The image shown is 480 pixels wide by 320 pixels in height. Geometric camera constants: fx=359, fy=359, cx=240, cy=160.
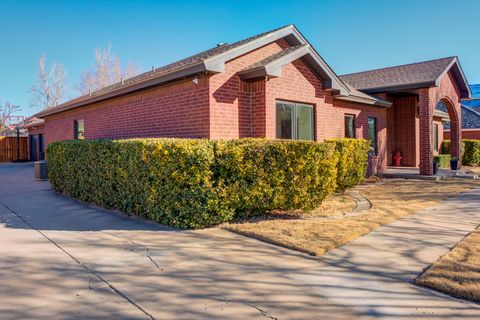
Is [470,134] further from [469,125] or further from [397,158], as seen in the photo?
[397,158]

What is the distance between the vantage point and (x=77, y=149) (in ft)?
29.9

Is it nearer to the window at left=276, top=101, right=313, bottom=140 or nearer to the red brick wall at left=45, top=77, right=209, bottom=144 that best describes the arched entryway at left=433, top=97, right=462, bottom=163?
the window at left=276, top=101, right=313, bottom=140

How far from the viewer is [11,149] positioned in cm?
2903

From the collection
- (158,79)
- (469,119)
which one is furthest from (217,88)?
(469,119)

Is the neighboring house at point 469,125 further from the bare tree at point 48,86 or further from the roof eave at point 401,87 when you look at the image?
the bare tree at point 48,86

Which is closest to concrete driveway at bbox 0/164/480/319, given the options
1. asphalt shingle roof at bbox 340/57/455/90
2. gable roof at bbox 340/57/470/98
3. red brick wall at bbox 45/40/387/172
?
red brick wall at bbox 45/40/387/172

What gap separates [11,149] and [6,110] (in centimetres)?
2253

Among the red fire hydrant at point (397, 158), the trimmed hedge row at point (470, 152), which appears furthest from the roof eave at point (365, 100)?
the trimmed hedge row at point (470, 152)

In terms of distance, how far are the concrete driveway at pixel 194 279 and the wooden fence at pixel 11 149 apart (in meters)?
26.9

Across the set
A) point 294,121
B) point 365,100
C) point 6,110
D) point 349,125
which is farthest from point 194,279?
point 6,110

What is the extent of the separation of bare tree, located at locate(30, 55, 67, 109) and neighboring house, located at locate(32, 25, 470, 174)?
31.3 metres

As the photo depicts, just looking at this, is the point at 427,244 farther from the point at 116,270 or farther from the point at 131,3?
the point at 131,3

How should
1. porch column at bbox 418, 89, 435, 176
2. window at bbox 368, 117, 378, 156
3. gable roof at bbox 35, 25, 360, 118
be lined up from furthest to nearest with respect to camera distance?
1. window at bbox 368, 117, 378, 156
2. porch column at bbox 418, 89, 435, 176
3. gable roof at bbox 35, 25, 360, 118

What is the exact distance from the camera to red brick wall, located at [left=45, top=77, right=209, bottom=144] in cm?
899
